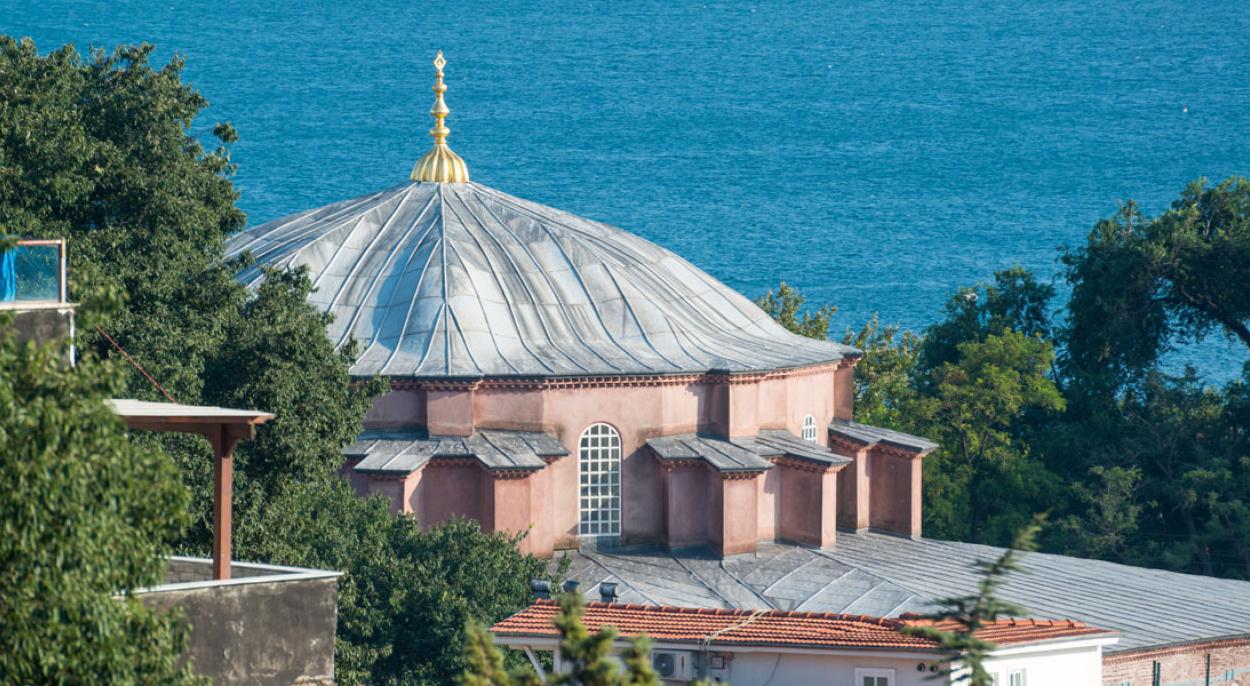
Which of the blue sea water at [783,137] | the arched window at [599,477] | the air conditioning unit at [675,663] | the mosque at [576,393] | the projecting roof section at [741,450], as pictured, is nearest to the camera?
the air conditioning unit at [675,663]

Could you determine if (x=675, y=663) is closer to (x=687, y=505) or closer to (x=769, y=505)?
(x=687, y=505)

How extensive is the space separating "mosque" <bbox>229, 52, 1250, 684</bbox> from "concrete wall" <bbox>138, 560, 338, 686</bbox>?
20.7 metres

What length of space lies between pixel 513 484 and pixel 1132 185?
123368 millimetres

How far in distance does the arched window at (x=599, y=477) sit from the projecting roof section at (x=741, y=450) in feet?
2.43

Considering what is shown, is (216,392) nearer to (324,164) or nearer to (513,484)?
(513,484)

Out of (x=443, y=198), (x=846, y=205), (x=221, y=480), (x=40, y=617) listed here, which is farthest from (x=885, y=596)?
(x=846, y=205)

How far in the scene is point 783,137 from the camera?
6973 inches

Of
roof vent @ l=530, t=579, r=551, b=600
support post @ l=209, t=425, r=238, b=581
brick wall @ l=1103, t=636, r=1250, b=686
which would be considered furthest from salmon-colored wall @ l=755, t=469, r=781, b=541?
support post @ l=209, t=425, r=238, b=581

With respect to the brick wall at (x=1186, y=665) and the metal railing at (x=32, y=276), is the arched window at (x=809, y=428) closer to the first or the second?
the brick wall at (x=1186, y=665)

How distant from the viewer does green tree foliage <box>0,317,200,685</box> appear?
19.2m

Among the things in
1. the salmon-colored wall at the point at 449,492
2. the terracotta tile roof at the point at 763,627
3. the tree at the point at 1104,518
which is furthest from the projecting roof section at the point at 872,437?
the terracotta tile roof at the point at 763,627

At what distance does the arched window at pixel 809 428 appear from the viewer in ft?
171

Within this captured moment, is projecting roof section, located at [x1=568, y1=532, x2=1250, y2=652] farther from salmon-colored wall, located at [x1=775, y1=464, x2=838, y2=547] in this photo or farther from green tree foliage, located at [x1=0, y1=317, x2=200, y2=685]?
green tree foliage, located at [x1=0, y1=317, x2=200, y2=685]

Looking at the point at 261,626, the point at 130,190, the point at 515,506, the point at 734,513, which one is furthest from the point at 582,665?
the point at 734,513
